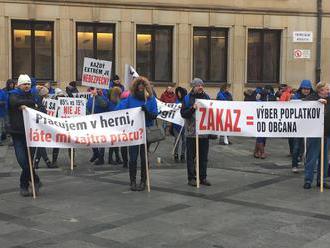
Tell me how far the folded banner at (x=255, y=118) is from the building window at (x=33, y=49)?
477 inches

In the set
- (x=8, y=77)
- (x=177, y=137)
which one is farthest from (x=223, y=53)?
(x=177, y=137)

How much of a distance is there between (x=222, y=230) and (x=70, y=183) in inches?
153

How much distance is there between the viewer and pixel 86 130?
9047 mm

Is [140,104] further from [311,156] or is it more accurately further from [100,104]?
[100,104]

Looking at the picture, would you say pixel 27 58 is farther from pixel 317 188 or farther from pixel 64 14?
pixel 317 188

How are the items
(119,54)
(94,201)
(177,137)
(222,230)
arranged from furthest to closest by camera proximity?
(119,54), (177,137), (94,201), (222,230)

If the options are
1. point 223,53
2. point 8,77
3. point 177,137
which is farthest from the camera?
point 223,53

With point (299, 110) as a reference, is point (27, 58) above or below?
above

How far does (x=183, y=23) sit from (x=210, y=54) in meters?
1.74

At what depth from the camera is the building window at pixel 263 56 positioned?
75.5 ft

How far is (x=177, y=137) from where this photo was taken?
43.3 feet

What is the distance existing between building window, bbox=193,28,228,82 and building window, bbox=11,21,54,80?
18.5 ft

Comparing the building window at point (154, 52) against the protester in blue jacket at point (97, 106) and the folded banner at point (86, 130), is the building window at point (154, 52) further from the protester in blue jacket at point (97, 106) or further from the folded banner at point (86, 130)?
the folded banner at point (86, 130)

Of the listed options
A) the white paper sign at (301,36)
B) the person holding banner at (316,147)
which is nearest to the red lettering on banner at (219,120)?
the person holding banner at (316,147)
